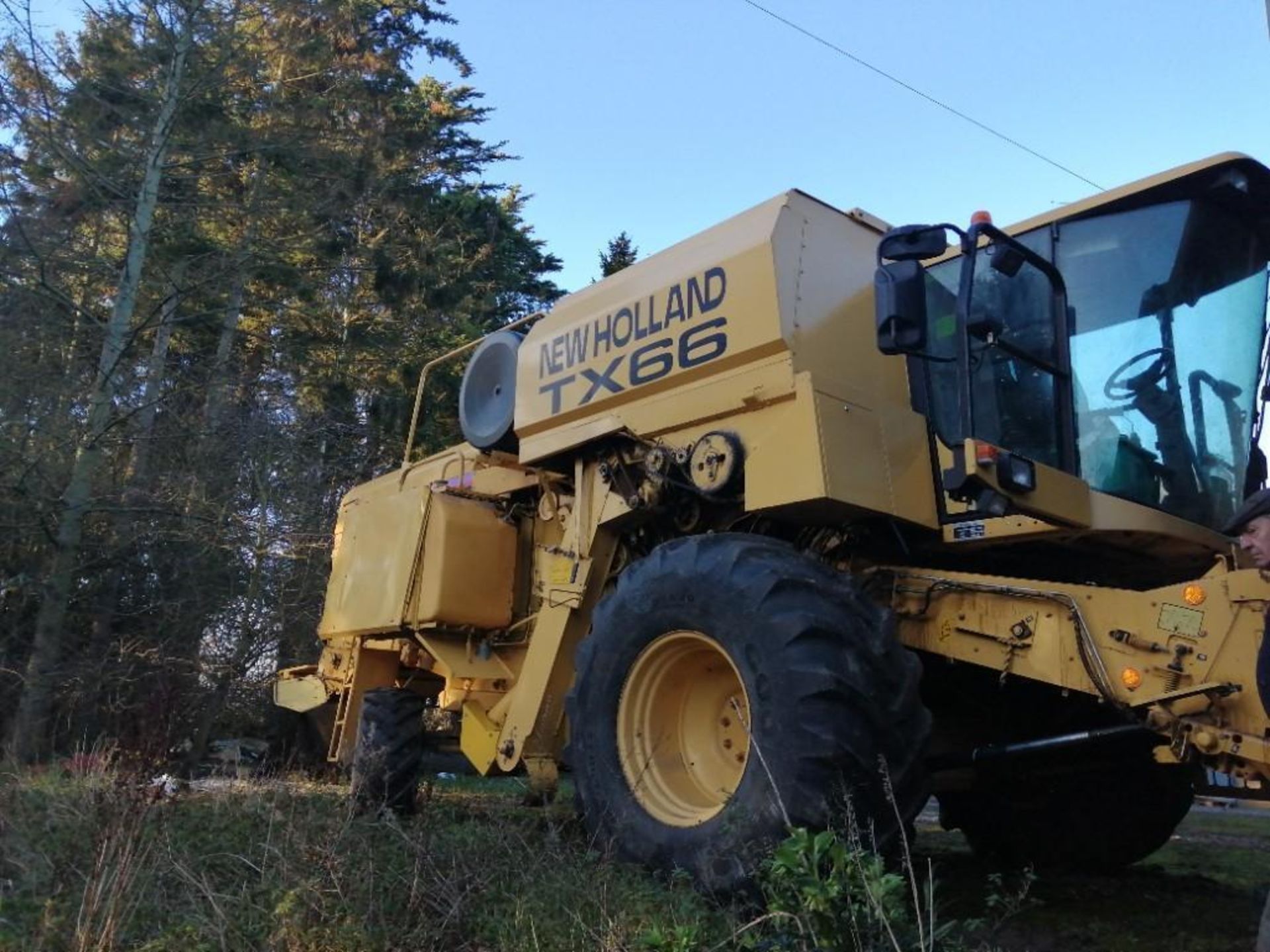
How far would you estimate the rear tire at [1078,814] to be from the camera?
5711 millimetres

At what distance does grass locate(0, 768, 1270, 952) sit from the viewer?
3.57 meters

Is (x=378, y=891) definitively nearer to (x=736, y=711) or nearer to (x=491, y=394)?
(x=736, y=711)

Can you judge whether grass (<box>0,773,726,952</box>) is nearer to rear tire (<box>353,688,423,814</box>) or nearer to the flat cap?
rear tire (<box>353,688,423,814</box>)

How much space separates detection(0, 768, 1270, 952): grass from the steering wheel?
88.8 inches

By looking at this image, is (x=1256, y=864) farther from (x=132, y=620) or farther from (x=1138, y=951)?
(x=132, y=620)

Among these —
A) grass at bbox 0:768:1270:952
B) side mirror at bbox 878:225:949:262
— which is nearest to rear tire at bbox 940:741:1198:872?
grass at bbox 0:768:1270:952

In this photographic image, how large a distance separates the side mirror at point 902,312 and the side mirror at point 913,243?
0.08 m

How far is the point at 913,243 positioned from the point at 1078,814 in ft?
12.5

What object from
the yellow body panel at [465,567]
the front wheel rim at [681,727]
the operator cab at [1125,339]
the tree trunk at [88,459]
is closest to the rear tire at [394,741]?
the yellow body panel at [465,567]

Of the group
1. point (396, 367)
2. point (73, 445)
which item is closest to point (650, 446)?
point (73, 445)

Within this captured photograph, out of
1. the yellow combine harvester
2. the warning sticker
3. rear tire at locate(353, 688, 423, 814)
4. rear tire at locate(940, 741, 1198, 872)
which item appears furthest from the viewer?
rear tire at locate(353, 688, 423, 814)

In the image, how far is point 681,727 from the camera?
5.00m

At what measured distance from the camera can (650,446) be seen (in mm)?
5500

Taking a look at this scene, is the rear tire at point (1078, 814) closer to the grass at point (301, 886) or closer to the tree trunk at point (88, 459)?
the grass at point (301, 886)
